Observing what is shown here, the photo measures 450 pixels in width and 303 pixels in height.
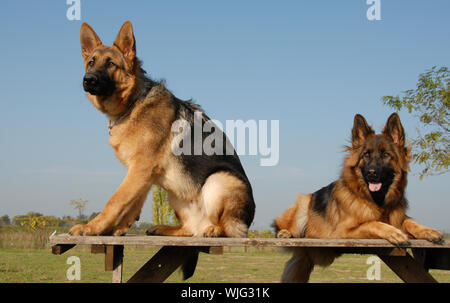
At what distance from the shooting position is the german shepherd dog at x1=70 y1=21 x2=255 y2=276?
4.70 metres

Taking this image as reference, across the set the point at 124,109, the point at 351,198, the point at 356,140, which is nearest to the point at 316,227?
the point at 351,198

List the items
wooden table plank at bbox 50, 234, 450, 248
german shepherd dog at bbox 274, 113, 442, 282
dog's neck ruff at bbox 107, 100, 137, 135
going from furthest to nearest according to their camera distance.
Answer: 1. dog's neck ruff at bbox 107, 100, 137, 135
2. german shepherd dog at bbox 274, 113, 442, 282
3. wooden table plank at bbox 50, 234, 450, 248

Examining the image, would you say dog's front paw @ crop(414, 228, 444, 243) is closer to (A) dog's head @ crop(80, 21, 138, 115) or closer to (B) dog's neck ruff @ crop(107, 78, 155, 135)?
(B) dog's neck ruff @ crop(107, 78, 155, 135)

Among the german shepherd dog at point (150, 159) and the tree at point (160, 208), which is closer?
the german shepherd dog at point (150, 159)

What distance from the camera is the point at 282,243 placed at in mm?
4191

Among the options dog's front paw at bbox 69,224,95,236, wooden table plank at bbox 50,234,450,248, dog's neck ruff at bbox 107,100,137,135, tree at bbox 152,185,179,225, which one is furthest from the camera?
tree at bbox 152,185,179,225

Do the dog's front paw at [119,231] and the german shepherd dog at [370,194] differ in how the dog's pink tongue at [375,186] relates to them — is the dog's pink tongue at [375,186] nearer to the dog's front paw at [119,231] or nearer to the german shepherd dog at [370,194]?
the german shepherd dog at [370,194]

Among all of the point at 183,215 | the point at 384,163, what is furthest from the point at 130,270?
the point at 384,163

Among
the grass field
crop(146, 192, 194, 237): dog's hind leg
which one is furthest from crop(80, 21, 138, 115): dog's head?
the grass field

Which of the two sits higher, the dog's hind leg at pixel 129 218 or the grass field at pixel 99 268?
the dog's hind leg at pixel 129 218

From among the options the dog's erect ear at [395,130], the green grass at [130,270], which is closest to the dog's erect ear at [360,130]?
the dog's erect ear at [395,130]

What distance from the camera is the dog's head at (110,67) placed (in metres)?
4.84

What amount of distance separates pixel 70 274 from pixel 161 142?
9.17 metres

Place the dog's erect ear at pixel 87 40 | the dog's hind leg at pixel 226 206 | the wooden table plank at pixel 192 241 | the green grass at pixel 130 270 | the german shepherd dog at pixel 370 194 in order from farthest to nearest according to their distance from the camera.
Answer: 1. the green grass at pixel 130 270
2. the dog's erect ear at pixel 87 40
3. the dog's hind leg at pixel 226 206
4. the german shepherd dog at pixel 370 194
5. the wooden table plank at pixel 192 241
